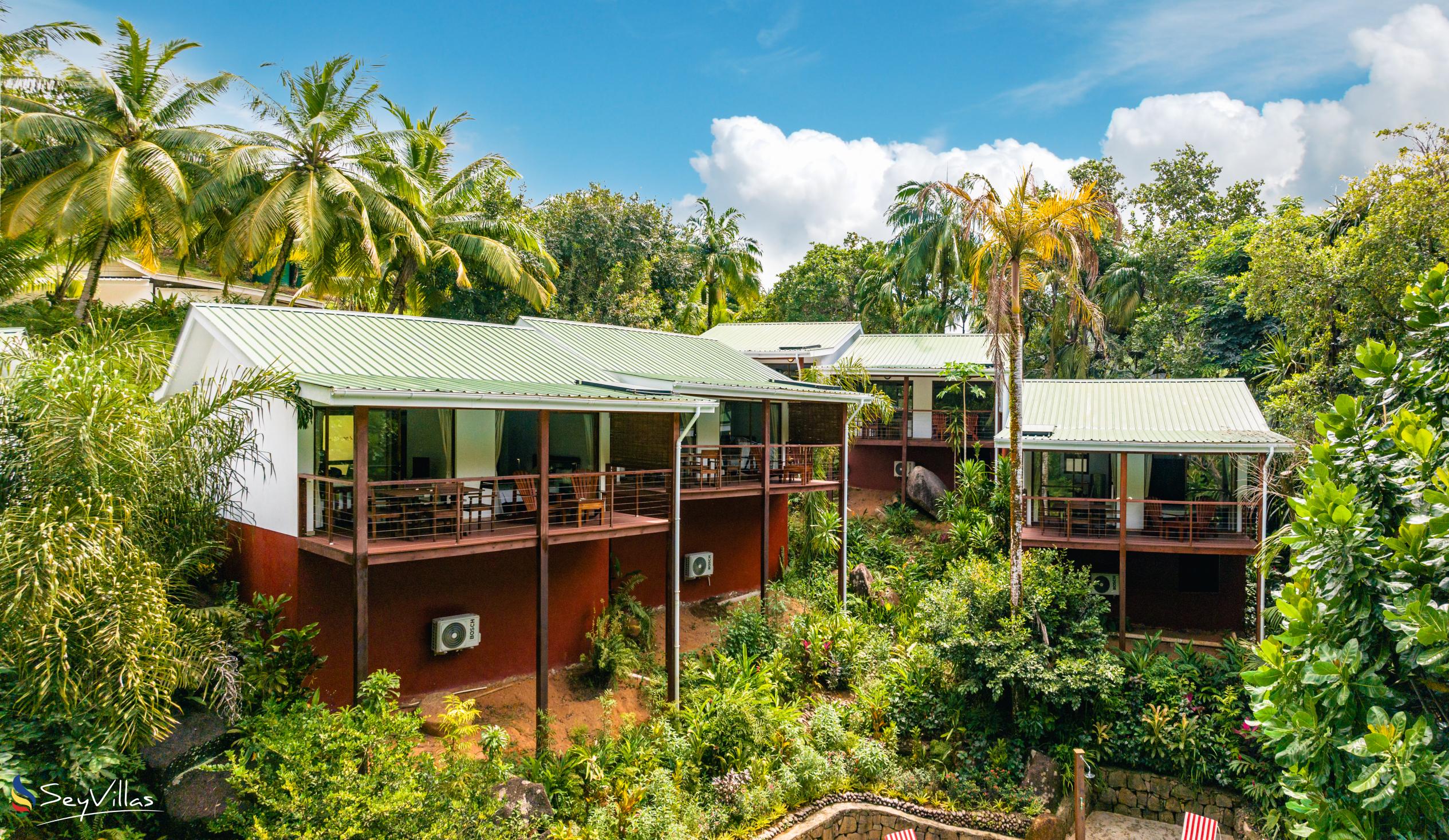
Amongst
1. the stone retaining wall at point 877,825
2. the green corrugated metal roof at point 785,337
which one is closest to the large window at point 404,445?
the stone retaining wall at point 877,825

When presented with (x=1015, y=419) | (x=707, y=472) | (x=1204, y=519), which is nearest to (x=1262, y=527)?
(x=1204, y=519)

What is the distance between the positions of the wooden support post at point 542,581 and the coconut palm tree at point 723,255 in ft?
86.6

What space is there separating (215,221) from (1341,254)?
86.7 ft

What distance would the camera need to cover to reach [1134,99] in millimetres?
22188

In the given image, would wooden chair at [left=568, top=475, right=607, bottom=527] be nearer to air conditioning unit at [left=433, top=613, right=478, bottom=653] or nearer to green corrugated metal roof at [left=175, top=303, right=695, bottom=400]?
green corrugated metal roof at [left=175, top=303, right=695, bottom=400]

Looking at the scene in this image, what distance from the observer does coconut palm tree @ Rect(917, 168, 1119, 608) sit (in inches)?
560

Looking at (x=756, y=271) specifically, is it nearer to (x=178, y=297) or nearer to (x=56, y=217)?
(x=178, y=297)

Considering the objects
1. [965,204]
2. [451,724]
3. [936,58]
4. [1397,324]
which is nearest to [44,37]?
[451,724]

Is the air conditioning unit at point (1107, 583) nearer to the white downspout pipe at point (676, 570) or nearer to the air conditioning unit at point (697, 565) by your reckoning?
the air conditioning unit at point (697, 565)

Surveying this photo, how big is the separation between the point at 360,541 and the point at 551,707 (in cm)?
455

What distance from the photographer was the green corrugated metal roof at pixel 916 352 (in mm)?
25344

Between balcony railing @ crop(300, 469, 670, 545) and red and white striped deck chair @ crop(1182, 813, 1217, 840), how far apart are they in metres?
9.12

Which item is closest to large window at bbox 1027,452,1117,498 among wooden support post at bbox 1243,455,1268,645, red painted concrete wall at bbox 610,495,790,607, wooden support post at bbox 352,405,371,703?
wooden support post at bbox 1243,455,1268,645

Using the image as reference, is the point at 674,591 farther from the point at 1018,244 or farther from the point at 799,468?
the point at 1018,244
